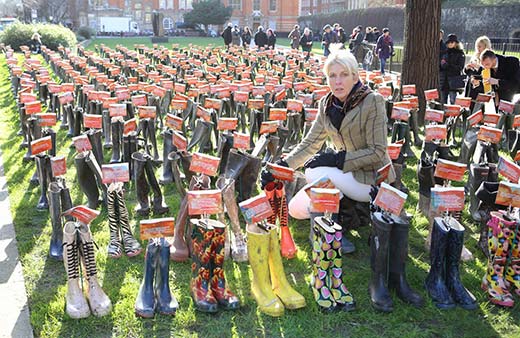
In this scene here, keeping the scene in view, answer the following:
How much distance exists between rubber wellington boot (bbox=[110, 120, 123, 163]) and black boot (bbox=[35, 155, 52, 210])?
1.49 m

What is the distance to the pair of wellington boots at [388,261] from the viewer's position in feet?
12.6

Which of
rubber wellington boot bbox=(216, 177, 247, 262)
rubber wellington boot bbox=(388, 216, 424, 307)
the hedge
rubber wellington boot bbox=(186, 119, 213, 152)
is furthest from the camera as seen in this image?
the hedge

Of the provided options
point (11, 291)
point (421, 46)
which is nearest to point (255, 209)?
point (11, 291)

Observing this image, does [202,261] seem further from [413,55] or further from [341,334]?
[413,55]

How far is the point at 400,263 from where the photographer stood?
3.96 m

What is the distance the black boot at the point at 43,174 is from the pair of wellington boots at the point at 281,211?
239 centimetres

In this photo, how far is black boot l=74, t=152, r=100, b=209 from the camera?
5445mm

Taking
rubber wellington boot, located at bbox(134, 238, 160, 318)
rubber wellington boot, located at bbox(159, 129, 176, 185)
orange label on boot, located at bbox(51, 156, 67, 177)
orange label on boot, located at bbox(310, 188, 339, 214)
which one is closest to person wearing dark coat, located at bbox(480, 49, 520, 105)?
rubber wellington boot, located at bbox(159, 129, 176, 185)

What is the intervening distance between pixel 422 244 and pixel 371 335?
Answer: 64.9 inches

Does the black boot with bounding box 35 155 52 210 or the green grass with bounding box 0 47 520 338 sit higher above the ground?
the black boot with bounding box 35 155 52 210

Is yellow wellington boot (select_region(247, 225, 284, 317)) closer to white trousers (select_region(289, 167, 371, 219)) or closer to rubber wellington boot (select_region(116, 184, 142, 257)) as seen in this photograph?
white trousers (select_region(289, 167, 371, 219))

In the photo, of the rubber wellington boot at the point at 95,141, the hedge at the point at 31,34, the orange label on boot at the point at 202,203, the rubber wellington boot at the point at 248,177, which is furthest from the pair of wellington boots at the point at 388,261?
the hedge at the point at 31,34

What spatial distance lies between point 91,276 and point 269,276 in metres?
1.24

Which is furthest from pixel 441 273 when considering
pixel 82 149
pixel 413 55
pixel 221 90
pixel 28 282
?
pixel 413 55
